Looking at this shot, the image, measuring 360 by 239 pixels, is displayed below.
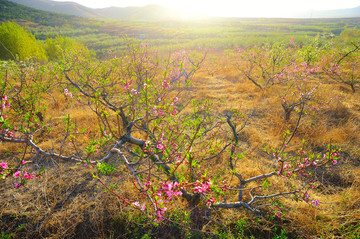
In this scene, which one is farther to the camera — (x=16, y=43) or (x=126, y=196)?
(x=16, y=43)

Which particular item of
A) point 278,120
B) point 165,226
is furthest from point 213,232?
point 278,120

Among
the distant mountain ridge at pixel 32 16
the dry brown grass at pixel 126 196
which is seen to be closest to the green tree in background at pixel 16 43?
the dry brown grass at pixel 126 196

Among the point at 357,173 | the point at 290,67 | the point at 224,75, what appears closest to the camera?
the point at 357,173

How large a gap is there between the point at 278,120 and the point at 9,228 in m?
7.45

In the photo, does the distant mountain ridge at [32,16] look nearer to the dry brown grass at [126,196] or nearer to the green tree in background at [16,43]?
the green tree in background at [16,43]

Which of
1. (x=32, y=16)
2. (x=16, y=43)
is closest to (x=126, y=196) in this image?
(x=16, y=43)

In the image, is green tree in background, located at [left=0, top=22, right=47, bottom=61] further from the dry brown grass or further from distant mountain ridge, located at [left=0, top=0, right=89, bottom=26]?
distant mountain ridge, located at [left=0, top=0, right=89, bottom=26]

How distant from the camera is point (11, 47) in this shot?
43.9ft

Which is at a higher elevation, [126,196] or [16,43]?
[16,43]

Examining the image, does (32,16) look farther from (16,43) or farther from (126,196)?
(126,196)

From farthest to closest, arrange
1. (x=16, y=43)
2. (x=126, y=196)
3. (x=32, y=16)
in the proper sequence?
(x=32, y=16) < (x=16, y=43) < (x=126, y=196)

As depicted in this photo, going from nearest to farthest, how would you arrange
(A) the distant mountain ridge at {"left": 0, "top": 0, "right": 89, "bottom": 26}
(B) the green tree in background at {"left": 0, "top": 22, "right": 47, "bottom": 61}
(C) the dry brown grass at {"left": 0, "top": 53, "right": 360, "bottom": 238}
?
(C) the dry brown grass at {"left": 0, "top": 53, "right": 360, "bottom": 238} → (B) the green tree in background at {"left": 0, "top": 22, "right": 47, "bottom": 61} → (A) the distant mountain ridge at {"left": 0, "top": 0, "right": 89, "bottom": 26}

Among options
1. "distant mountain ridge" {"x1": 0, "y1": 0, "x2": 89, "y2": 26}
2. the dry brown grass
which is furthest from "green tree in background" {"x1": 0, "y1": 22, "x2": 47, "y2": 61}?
"distant mountain ridge" {"x1": 0, "y1": 0, "x2": 89, "y2": 26}

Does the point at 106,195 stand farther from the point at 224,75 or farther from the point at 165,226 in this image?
the point at 224,75
